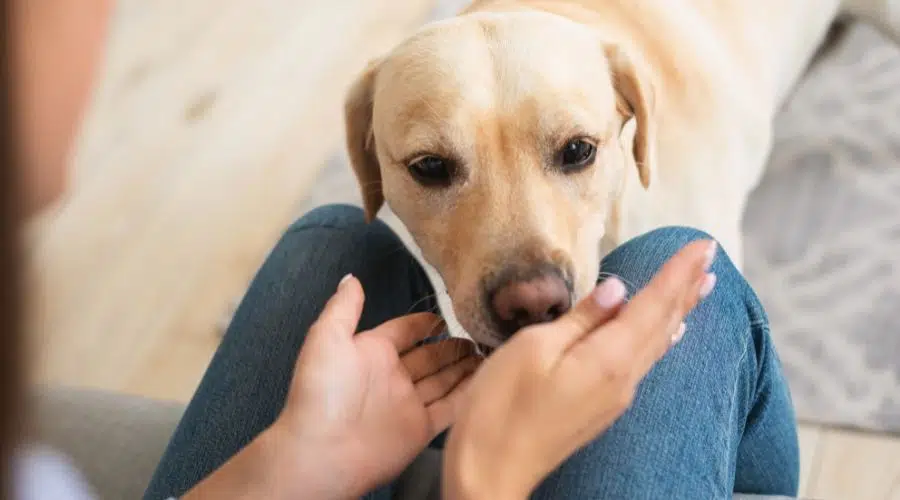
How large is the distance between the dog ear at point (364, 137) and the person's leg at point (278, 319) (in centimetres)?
5

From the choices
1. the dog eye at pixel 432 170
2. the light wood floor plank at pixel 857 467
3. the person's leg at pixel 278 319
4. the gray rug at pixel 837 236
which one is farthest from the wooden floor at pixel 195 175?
the dog eye at pixel 432 170

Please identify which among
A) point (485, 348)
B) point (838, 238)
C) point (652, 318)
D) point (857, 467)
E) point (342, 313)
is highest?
point (652, 318)

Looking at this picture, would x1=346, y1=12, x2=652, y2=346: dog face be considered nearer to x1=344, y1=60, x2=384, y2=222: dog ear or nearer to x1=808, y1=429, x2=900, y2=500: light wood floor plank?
x1=344, y1=60, x2=384, y2=222: dog ear

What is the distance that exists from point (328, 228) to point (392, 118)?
233 millimetres

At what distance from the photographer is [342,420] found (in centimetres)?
102

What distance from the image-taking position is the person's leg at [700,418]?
3.48ft

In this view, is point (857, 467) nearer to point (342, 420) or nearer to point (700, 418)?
point (700, 418)

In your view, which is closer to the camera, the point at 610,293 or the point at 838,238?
the point at 610,293

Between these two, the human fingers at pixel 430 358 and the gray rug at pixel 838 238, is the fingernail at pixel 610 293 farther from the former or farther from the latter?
the gray rug at pixel 838 238

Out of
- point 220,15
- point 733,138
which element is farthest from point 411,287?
point 220,15

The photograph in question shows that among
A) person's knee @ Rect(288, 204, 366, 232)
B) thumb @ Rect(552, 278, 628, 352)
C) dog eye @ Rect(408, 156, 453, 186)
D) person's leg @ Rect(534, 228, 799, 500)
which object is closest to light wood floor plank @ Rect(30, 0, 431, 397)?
person's knee @ Rect(288, 204, 366, 232)

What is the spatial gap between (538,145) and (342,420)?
0.60 metres

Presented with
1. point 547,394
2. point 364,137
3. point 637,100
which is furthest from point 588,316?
point 364,137

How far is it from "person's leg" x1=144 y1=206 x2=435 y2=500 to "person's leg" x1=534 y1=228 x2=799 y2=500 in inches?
13.3
